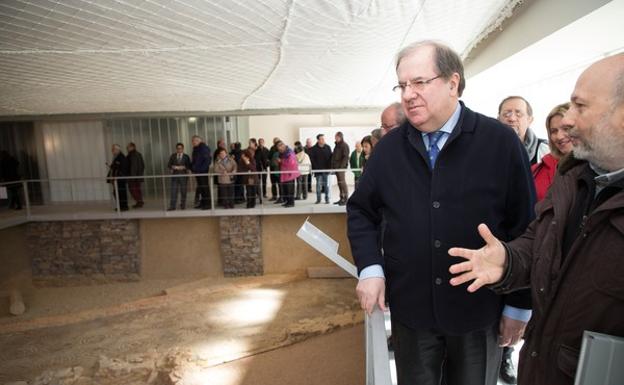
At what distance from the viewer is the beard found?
2.67 feet

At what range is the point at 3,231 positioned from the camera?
787cm

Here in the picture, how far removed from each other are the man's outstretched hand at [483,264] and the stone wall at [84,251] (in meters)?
8.18

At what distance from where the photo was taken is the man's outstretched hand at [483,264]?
3.11 feet

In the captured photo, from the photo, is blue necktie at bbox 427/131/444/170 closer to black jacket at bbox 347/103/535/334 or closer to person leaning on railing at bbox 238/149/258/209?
black jacket at bbox 347/103/535/334

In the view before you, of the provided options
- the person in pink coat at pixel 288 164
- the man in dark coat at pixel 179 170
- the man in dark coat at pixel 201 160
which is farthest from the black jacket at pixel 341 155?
the man in dark coat at pixel 179 170

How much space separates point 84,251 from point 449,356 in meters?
8.69

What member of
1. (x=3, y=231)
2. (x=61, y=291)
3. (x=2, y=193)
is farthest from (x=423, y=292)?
(x=3, y=231)

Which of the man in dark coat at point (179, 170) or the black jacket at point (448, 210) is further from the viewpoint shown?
the man in dark coat at point (179, 170)

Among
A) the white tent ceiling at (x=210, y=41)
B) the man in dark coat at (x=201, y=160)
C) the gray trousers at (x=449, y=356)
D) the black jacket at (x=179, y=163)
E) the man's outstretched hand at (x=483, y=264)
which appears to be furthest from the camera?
the black jacket at (x=179, y=163)

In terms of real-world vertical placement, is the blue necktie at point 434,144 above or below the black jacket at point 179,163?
above

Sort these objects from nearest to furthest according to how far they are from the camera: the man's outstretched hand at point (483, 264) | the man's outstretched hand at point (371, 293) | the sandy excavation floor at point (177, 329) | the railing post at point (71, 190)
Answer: the man's outstretched hand at point (483, 264) < the man's outstretched hand at point (371, 293) < the sandy excavation floor at point (177, 329) < the railing post at point (71, 190)

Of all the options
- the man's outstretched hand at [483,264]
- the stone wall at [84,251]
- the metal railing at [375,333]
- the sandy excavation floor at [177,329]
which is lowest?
the sandy excavation floor at [177,329]

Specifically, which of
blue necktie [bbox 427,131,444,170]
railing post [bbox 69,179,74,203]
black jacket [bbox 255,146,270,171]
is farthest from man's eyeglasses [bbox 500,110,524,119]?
railing post [bbox 69,179,74,203]

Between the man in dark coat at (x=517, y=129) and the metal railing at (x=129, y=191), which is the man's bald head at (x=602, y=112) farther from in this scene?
the metal railing at (x=129, y=191)
